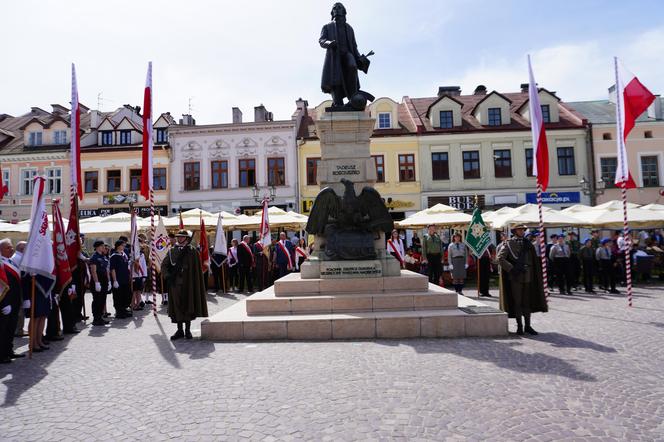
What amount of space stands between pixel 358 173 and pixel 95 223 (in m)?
13.3

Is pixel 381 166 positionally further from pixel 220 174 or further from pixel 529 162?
pixel 220 174

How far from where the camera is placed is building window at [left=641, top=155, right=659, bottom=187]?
94.2ft

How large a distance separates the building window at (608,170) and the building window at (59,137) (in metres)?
37.6

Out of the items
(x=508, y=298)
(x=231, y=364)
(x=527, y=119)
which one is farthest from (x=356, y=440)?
(x=527, y=119)

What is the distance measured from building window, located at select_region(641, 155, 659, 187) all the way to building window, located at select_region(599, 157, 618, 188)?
209 cm

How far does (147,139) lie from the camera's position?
10453mm

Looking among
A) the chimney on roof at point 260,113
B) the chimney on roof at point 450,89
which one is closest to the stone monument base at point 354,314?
the chimney on roof at point 260,113

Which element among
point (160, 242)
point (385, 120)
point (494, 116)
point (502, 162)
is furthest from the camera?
point (385, 120)

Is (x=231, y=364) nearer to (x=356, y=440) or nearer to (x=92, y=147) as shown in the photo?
(x=356, y=440)

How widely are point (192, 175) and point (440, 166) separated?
17.1m

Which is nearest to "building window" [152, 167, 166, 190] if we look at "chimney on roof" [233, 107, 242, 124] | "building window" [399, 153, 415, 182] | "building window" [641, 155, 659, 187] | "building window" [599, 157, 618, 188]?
"chimney on roof" [233, 107, 242, 124]

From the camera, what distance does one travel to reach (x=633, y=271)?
1586 centimetres

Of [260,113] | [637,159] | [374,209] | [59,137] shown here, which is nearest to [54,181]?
[59,137]

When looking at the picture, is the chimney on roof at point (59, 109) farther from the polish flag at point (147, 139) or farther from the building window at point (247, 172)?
the polish flag at point (147, 139)
